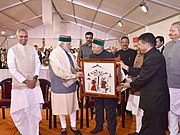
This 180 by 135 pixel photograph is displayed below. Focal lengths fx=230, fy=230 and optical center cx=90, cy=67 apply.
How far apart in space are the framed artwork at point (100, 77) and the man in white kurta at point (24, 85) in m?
0.69

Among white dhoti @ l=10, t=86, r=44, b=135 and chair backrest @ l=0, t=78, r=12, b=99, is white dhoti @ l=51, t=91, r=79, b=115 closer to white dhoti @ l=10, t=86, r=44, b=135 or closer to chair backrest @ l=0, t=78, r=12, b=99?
white dhoti @ l=10, t=86, r=44, b=135

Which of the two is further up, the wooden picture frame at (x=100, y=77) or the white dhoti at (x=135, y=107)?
the wooden picture frame at (x=100, y=77)

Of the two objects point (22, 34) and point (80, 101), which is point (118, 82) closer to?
point (80, 101)

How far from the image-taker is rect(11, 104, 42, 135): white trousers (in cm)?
315

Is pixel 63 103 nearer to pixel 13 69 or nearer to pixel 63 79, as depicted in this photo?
pixel 63 79

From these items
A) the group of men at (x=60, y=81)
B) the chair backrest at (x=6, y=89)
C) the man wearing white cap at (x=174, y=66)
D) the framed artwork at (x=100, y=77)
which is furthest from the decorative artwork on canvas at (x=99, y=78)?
the chair backrest at (x=6, y=89)

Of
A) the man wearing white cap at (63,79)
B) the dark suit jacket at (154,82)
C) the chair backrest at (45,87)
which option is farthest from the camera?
the chair backrest at (45,87)

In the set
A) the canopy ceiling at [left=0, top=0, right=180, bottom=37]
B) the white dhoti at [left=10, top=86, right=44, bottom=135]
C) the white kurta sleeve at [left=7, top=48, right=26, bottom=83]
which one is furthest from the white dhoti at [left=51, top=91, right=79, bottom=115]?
the canopy ceiling at [left=0, top=0, right=180, bottom=37]

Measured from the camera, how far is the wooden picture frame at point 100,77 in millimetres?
3084

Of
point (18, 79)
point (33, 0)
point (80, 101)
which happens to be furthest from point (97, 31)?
point (18, 79)

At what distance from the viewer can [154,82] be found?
2.37 metres

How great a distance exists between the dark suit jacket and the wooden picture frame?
2.25ft

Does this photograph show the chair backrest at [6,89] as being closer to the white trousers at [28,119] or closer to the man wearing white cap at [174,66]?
the white trousers at [28,119]

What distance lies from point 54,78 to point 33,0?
223 inches
